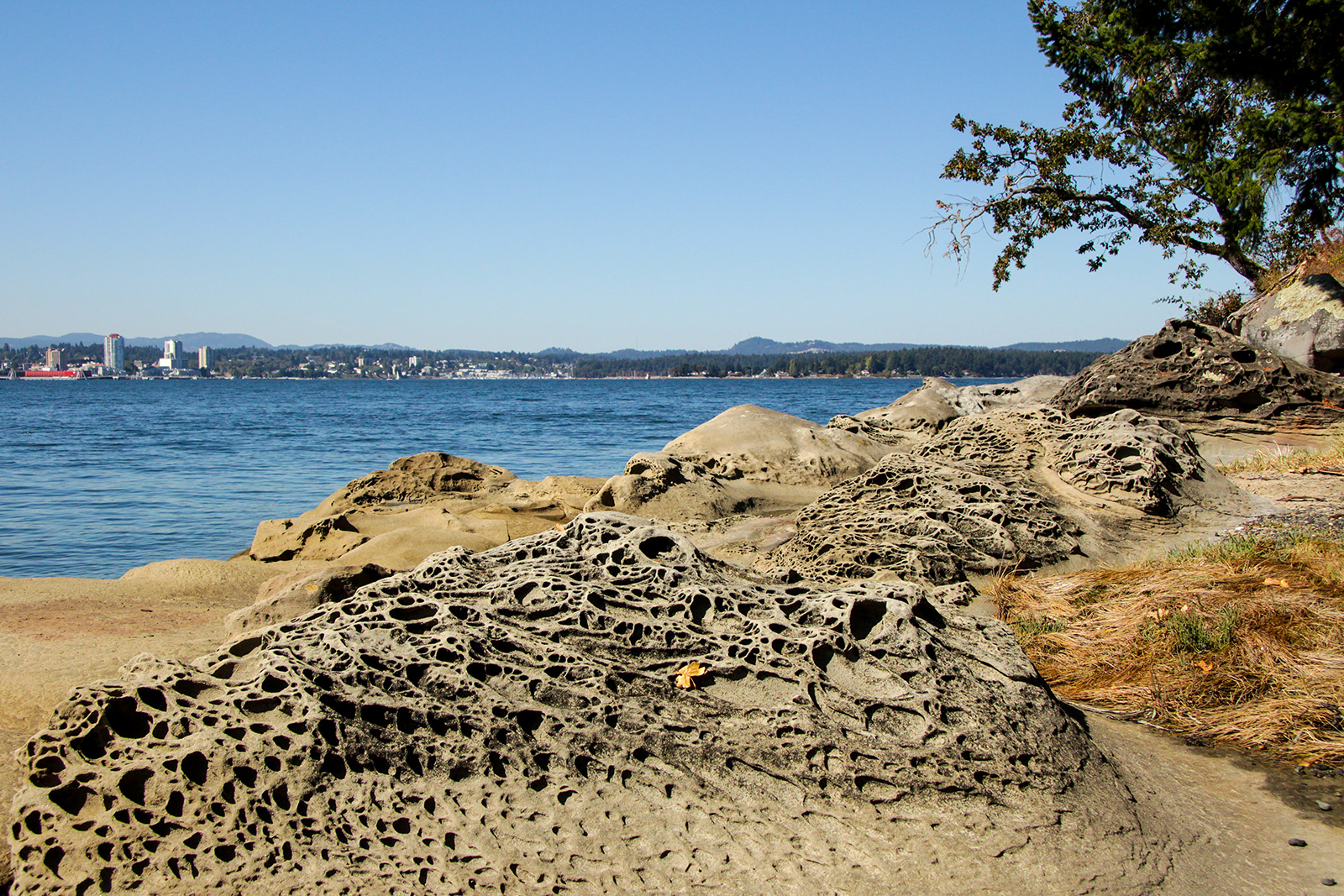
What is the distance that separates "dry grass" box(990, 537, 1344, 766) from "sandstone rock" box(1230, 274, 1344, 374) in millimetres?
7733

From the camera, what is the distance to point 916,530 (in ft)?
21.7

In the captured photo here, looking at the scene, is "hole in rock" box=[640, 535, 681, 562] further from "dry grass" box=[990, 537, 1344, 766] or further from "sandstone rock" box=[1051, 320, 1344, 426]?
"sandstone rock" box=[1051, 320, 1344, 426]

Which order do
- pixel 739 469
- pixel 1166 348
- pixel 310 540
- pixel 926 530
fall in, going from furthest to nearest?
pixel 1166 348 → pixel 739 469 → pixel 310 540 → pixel 926 530

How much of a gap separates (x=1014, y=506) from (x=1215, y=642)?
8.47ft

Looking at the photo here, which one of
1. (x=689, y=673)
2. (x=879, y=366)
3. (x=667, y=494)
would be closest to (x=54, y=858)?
(x=689, y=673)

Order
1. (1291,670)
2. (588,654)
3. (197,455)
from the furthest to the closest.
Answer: (197,455), (1291,670), (588,654)

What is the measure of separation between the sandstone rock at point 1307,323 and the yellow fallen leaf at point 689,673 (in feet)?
38.3

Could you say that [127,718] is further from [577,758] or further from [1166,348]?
[1166,348]

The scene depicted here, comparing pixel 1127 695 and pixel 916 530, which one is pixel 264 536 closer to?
pixel 916 530

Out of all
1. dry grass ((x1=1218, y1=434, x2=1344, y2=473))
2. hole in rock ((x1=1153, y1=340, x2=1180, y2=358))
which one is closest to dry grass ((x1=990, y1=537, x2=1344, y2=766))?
dry grass ((x1=1218, y1=434, x2=1344, y2=473))

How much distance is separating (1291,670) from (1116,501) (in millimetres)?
3701

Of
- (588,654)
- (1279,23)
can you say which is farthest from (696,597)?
(1279,23)

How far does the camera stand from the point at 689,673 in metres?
3.34

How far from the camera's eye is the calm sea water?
473 inches
